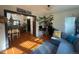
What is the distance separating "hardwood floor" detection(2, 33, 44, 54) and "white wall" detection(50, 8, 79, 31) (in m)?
0.35

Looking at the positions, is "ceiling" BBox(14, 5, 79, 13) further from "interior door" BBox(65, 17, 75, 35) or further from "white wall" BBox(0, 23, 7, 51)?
"white wall" BBox(0, 23, 7, 51)

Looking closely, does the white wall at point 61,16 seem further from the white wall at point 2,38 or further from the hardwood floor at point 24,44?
the white wall at point 2,38

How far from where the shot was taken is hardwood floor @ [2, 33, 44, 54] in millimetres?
1572

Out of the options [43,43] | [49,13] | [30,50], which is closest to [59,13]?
[49,13]

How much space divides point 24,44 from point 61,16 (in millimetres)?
707

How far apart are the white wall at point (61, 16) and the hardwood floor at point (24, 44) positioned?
35cm

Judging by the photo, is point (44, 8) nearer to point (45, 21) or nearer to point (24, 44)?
point (45, 21)

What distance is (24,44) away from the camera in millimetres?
1599

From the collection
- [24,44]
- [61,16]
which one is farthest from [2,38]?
[61,16]

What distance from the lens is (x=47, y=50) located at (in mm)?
1603

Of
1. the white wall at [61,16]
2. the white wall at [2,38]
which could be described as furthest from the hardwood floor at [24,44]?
the white wall at [61,16]

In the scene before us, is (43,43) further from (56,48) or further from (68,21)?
(68,21)

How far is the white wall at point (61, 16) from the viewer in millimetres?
1571
